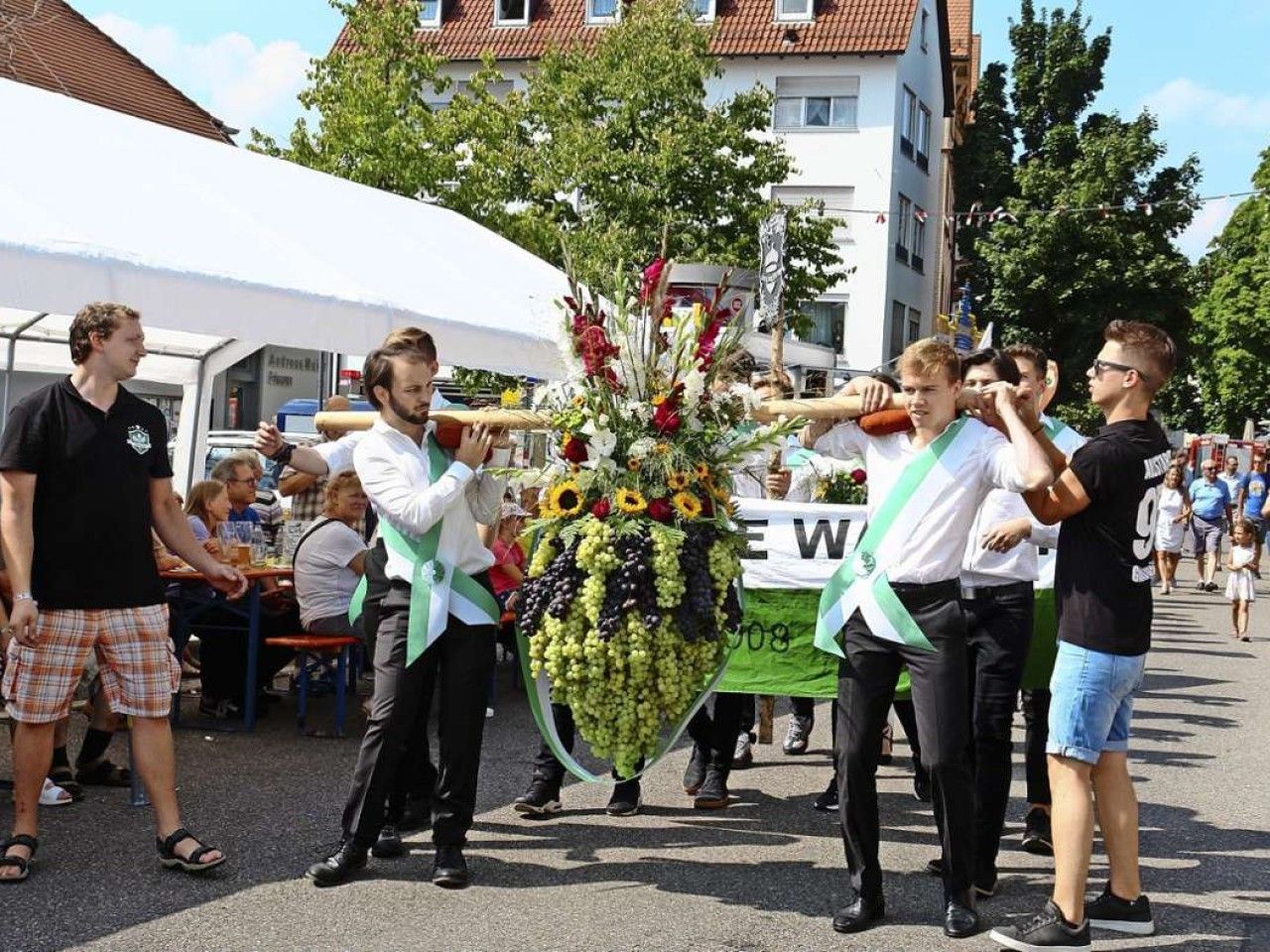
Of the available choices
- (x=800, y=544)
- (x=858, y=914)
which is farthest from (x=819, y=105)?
(x=858, y=914)

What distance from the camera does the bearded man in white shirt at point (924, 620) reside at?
5383 mm

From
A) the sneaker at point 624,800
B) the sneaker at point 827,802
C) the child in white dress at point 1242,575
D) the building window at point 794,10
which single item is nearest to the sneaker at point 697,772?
the sneaker at point 624,800

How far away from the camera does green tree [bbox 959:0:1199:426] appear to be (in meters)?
40.0

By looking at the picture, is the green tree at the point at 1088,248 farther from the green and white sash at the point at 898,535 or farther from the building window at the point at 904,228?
Result: the green and white sash at the point at 898,535

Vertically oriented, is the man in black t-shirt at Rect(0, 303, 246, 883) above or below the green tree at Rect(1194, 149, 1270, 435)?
below

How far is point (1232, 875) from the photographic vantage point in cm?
631

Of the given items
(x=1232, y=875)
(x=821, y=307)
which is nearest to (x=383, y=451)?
(x=1232, y=875)

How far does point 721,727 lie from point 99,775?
2.84m

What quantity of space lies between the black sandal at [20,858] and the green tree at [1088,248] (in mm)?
36362

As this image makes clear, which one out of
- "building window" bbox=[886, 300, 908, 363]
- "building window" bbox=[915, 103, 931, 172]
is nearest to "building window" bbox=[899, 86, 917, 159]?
"building window" bbox=[915, 103, 931, 172]

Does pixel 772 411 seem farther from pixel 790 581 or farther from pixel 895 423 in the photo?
pixel 790 581

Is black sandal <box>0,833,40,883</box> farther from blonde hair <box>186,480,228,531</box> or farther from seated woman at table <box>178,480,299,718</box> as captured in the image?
blonde hair <box>186,480,228,531</box>

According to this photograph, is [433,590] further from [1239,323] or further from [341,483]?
[1239,323]

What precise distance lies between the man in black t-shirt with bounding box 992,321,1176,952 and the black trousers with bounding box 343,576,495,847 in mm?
1988
